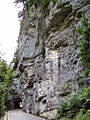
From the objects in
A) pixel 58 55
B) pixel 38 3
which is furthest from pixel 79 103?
pixel 38 3

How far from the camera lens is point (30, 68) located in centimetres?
1822

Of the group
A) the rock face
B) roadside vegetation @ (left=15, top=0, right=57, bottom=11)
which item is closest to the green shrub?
the rock face

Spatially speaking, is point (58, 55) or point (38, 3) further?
point (38, 3)

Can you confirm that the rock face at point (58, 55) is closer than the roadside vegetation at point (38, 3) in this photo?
Yes

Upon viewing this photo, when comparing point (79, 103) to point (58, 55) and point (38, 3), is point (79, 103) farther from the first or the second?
point (38, 3)

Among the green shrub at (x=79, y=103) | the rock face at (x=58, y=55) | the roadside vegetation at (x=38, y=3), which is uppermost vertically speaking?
the roadside vegetation at (x=38, y=3)

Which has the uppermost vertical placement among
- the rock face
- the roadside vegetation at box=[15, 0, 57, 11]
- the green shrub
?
the roadside vegetation at box=[15, 0, 57, 11]

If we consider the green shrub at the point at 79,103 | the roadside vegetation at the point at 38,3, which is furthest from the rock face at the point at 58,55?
the green shrub at the point at 79,103

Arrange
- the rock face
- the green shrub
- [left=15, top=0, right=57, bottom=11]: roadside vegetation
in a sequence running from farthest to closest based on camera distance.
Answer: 1. [left=15, top=0, right=57, bottom=11]: roadside vegetation
2. the rock face
3. the green shrub

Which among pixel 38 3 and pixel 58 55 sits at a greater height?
pixel 38 3

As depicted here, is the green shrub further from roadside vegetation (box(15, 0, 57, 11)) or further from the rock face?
roadside vegetation (box(15, 0, 57, 11))

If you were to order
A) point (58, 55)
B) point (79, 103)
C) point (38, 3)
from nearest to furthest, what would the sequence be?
point (79, 103) → point (58, 55) → point (38, 3)

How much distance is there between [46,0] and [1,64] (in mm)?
8489

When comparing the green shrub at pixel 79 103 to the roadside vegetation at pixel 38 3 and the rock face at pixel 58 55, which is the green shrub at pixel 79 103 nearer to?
the rock face at pixel 58 55
